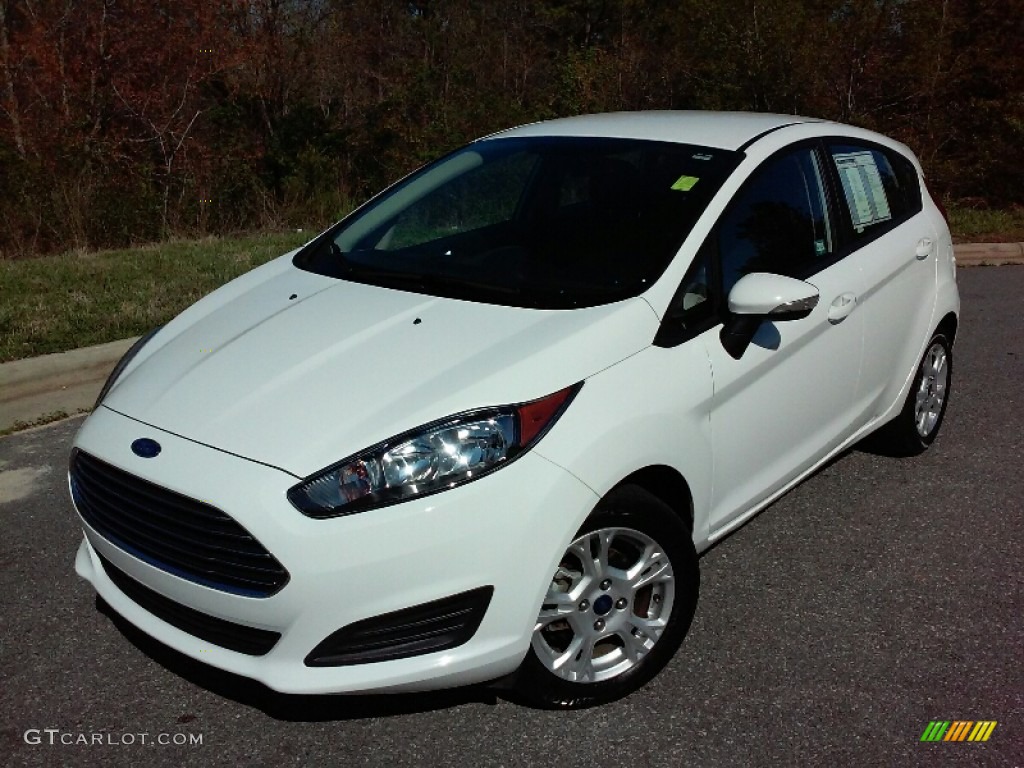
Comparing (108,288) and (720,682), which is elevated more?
(720,682)

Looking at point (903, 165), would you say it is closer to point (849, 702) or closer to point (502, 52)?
point (849, 702)

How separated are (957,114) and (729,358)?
13.2 metres

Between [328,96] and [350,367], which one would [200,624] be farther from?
[328,96]

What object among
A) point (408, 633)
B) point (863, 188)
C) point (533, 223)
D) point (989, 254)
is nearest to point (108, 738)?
point (408, 633)

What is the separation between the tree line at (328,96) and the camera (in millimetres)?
12430

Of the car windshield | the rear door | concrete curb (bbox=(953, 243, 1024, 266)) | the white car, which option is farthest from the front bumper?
concrete curb (bbox=(953, 243, 1024, 266))

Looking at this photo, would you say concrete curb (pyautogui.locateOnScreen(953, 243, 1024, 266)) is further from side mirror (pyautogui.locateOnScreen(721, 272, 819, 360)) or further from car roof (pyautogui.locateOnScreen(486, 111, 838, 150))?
side mirror (pyautogui.locateOnScreen(721, 272, 819, 360))

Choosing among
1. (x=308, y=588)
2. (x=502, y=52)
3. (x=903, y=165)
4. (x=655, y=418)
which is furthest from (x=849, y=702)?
(x=502, y=52)

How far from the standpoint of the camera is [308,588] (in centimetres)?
258

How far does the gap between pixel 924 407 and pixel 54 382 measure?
183 inches

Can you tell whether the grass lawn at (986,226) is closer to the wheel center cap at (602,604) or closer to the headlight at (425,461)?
the wheel center cap at (602,604)

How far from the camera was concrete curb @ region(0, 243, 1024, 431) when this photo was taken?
5684 millimetres

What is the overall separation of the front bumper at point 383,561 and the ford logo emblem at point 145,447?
2 cm

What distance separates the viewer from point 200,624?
284 centimetres
